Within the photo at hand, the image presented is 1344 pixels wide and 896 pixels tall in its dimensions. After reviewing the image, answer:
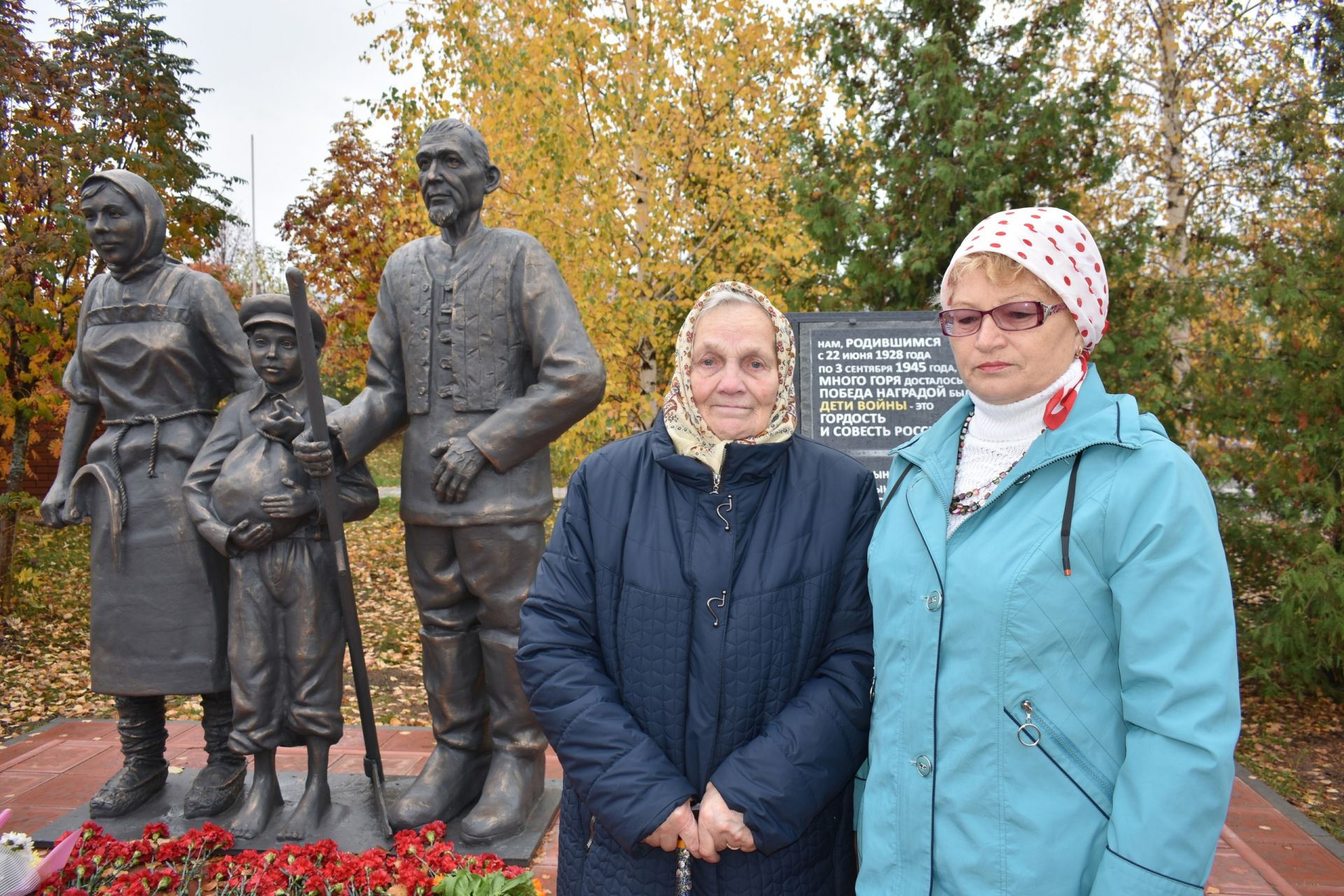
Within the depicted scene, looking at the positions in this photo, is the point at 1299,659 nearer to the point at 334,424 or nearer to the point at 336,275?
the point at 334,424

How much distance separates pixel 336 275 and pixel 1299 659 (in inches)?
448

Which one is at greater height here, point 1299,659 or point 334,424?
point 334,424

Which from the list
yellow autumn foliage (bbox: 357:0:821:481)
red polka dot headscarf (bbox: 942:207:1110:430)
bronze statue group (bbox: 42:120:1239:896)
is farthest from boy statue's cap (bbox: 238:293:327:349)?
yellow autumn foliage (bbox: 357:0:821:481)

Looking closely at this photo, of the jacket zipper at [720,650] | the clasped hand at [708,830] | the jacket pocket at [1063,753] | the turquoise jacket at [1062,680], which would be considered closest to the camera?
the turquoise jacket at [1062,680]

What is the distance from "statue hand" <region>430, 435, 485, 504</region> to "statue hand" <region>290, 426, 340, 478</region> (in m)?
0.37

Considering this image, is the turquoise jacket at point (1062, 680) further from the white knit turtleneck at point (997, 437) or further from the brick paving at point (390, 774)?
the brick paving at point (390, 774)

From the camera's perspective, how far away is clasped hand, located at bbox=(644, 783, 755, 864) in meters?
1.84

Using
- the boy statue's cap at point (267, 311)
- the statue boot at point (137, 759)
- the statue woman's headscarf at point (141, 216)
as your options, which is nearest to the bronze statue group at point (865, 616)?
the boy statue's cap at point (267, 311)

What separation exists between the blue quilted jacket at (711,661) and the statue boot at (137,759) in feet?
8.31

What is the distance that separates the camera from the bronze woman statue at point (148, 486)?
143 inches

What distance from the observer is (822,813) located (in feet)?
6.64

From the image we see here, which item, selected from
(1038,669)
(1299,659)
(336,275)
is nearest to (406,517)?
(1038,669)

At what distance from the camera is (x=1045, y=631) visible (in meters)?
1.54

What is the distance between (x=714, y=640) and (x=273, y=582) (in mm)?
2167
